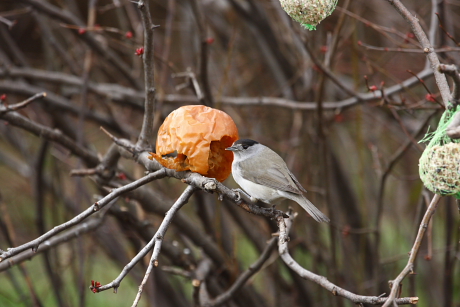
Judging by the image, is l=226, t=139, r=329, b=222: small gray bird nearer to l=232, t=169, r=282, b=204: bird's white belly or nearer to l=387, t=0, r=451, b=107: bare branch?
l=232, t=169, r=282, b=204: bird's white belly

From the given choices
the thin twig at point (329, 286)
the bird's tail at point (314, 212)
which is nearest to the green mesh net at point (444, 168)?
the thin twig at point (329, 286)

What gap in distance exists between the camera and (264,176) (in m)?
2.84

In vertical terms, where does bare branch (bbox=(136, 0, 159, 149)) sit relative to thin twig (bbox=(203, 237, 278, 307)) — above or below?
above

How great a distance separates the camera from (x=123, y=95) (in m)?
4.12

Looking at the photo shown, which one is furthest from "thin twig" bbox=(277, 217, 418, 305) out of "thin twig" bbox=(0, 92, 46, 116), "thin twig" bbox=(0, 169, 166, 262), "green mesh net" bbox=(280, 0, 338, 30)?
"thin twig" bbox=(0, 92, 46, 116)

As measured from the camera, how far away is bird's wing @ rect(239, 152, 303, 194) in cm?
275

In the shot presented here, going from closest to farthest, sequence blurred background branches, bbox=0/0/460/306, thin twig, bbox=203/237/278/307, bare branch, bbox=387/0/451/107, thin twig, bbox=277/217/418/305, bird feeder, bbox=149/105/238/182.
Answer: thin twig, bbox=277/217/418/305
bare branch, bbox=387/0/451/107
bird feeder, bbox=149/105/238/182
thin twig, bbox=203/237/278/307
blurred background branches, bbox=0/0/460/306

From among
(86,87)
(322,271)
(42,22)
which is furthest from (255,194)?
(42,22)

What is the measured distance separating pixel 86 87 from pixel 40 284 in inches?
153

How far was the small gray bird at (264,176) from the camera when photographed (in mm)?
2734

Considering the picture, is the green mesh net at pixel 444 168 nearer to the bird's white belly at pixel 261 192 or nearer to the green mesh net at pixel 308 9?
the green mesh net at pixel 308 9

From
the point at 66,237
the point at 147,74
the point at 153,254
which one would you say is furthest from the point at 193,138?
the point at 66,237

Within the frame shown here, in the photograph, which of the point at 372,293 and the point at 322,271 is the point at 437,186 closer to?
the point at 372,293

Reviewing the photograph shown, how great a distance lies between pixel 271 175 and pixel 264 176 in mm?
42
